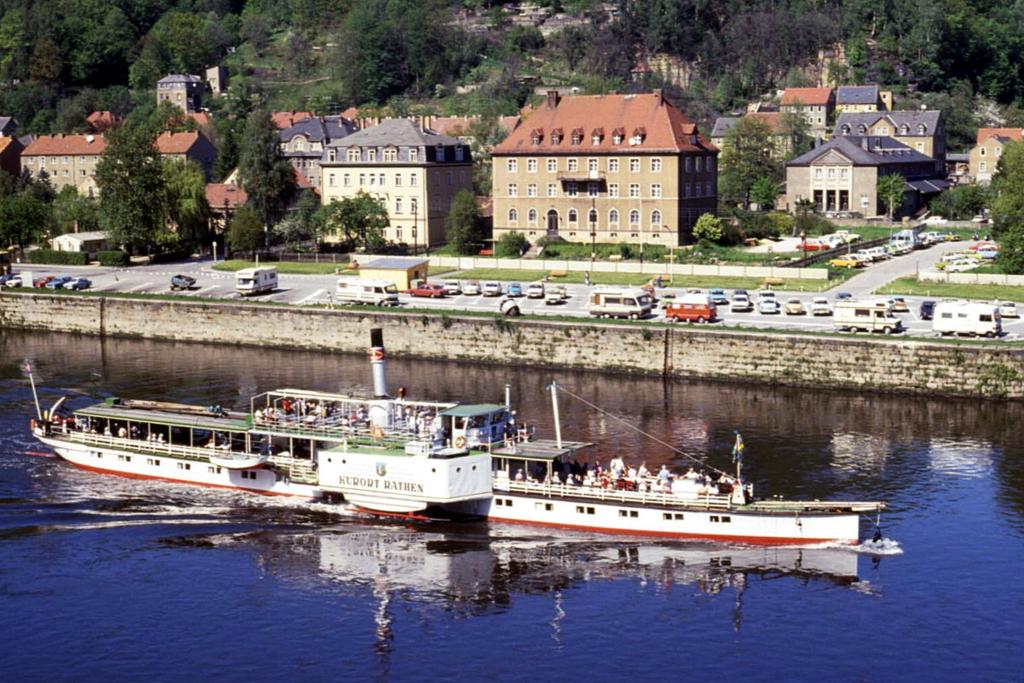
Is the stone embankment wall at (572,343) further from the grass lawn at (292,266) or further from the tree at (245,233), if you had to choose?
the tree at (245,233)

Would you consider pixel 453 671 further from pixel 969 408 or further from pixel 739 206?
pixel 739 206

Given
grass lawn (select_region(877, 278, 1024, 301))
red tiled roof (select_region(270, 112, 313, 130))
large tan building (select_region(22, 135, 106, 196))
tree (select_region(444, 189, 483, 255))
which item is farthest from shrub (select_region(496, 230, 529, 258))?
large tan building (select_region(22, 135, 106, 196))

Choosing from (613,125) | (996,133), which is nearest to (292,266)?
(613,125)

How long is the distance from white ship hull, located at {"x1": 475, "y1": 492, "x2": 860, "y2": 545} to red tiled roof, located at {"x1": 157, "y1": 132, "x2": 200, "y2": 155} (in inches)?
4513

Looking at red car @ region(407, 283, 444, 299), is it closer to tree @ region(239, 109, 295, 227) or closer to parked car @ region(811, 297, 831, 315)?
parked car @ region(811, 297, 831, 315)

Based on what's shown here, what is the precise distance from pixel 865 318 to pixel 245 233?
182 ft

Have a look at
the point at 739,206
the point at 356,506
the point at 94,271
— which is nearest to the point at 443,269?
the point at 94,271

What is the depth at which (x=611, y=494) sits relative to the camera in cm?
5181

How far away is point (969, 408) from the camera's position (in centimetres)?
7044

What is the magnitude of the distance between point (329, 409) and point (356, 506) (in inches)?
250

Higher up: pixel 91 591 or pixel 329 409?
pixel 329 409

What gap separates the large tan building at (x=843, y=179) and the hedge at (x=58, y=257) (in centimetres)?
6325

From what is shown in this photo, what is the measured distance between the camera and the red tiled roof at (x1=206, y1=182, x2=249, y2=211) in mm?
132225

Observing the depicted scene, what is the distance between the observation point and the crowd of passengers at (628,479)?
51656 millimetres
